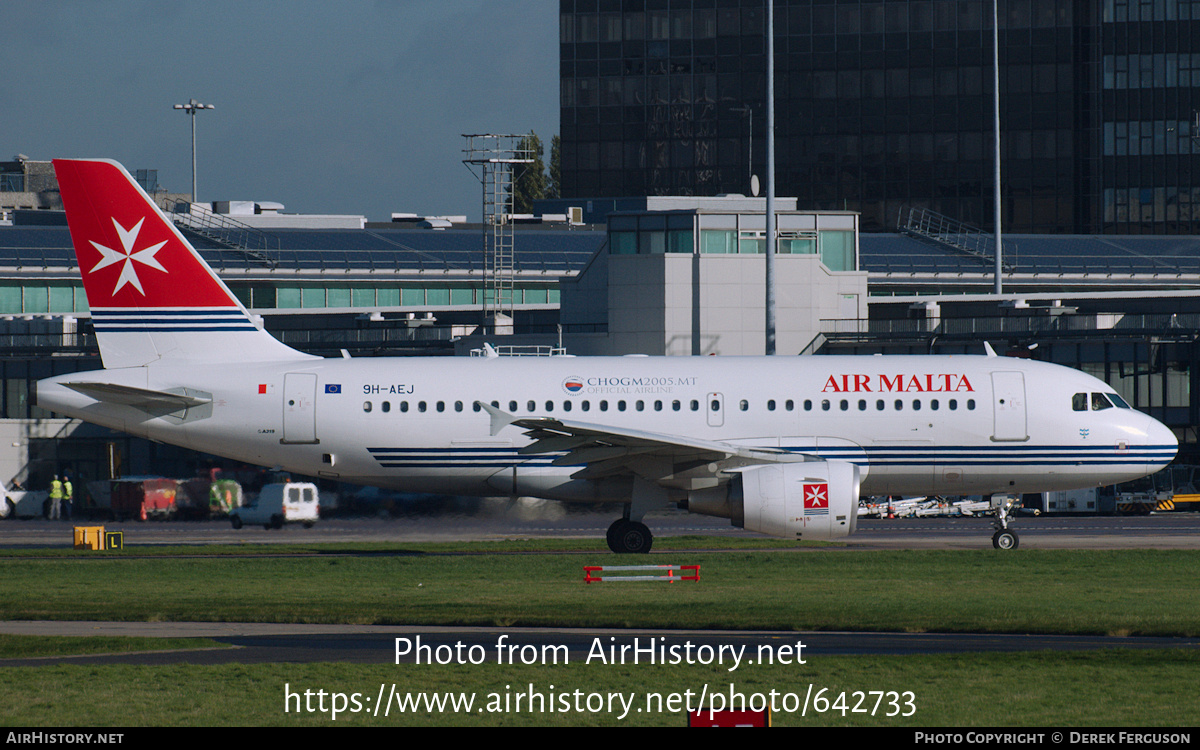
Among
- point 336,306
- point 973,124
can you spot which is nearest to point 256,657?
point 336,306

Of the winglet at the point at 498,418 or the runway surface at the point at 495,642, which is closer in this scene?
the runway surface at the point at 495,642

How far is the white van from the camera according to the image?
45531 millimetres

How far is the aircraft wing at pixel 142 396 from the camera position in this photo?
1417 inches

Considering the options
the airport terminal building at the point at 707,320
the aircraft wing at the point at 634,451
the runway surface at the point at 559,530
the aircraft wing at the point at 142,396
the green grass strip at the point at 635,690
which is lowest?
the runway surface at the point at 559,530

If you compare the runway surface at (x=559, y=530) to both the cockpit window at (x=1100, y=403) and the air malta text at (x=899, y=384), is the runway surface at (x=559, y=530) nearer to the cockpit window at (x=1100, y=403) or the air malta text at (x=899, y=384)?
the cockpit window at (x=1100, y=403)

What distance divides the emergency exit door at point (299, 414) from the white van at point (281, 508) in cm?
824

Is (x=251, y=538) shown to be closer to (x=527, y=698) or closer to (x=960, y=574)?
(x=960, y=574)

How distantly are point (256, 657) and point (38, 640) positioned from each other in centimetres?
415

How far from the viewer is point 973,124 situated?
12838 centimetres

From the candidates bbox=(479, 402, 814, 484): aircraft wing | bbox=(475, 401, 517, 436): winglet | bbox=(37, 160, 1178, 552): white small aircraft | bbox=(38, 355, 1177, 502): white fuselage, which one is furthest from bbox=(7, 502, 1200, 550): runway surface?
bbox=(475, 401, 517, 436): winglet

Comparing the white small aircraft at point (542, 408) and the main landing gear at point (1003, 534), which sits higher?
the white small aircraft at point (542, 408)

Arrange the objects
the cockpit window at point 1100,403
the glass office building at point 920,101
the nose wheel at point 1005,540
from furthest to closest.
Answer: the glass office building at point 920,101, the cockpit window at point 1100,403, the nose wheel at point 1005,540

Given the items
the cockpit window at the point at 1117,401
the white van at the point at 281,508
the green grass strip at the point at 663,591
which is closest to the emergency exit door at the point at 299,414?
the green grass strip at the point at 663,591

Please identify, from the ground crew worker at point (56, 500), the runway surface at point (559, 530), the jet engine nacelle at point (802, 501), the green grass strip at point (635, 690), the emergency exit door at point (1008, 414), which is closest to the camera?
the green grass strip at point (635, 690)
